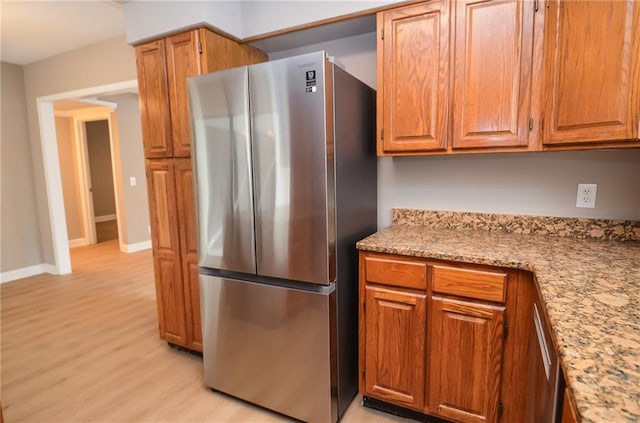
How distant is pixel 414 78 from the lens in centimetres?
174

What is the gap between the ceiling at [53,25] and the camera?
8.41ft

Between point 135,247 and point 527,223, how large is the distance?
212 inches

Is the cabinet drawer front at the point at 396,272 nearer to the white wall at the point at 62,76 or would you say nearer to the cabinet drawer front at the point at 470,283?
the cabinet drawer front at the point at 470,283

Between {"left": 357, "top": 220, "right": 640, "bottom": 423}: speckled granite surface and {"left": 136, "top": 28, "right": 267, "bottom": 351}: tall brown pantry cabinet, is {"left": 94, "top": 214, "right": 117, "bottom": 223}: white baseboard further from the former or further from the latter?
{"left": 357, "top": 220, "right": 640, "bottom": 423}: speckled granite surface

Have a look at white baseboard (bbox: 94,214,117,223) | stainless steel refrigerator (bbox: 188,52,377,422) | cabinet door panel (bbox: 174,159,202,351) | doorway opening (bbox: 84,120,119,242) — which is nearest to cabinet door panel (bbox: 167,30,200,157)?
cabinet door panel (bbox: 174,159,202,351)

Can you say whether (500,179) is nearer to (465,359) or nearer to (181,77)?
(465,359)

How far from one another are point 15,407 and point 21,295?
2227mm

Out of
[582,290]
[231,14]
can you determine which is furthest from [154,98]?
[582,290]

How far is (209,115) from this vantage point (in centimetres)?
175

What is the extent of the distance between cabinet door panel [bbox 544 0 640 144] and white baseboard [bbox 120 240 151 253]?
219 inches

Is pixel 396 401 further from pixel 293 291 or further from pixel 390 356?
pixel 293 291

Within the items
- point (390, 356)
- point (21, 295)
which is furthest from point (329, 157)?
point (21, 295)

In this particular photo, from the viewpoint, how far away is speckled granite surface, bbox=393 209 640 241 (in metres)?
1.65

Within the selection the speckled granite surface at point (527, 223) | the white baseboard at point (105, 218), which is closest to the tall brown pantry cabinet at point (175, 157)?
the speckled granite surface at point (527, 223)
